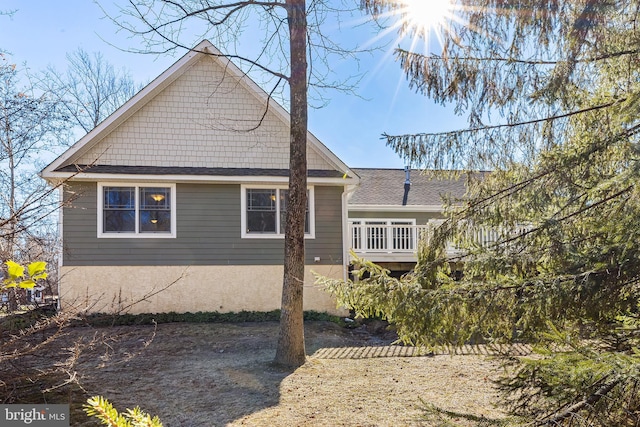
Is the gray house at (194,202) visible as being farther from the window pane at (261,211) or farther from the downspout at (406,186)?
the downspout at (406,186)

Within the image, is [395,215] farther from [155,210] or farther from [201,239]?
[155,210]

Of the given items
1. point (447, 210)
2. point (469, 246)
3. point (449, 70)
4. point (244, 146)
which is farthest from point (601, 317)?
point (244, 146)

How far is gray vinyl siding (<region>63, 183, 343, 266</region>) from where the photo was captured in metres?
10.3

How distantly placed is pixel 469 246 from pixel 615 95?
1.93m

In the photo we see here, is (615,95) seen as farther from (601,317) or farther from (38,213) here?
(38,213)

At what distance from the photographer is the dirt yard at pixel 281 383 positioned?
4617mm

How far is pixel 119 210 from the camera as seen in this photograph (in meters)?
10.5

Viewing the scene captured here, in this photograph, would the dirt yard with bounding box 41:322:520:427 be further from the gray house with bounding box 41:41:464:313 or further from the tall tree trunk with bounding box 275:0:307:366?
the gray house with bounding box 41:41:464:313

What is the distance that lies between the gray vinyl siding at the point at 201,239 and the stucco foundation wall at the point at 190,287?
20 cm

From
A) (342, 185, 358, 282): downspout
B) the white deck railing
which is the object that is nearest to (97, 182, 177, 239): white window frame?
(342, 185, 358, 282): downspout

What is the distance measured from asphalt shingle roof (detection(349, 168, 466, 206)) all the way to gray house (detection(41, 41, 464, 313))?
4.44m

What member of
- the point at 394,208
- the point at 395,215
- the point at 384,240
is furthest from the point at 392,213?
the point at 384,240

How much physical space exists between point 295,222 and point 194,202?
494cm

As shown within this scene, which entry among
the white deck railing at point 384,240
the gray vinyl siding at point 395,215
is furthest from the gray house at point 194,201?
the gray vinyl siding at point 395,215
